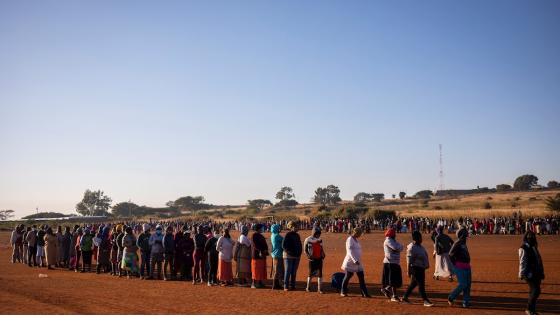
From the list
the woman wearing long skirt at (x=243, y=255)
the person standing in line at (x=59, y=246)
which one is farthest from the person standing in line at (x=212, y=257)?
the person standing in line at (x=59, y=246)

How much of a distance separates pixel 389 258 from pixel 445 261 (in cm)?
408

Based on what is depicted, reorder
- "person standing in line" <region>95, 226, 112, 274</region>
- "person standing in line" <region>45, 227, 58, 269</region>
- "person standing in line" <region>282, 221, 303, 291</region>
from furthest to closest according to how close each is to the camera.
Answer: "person standing in line" <region>45, 227, 58, 269</region> → "person standing in line" <region>95, 226, 112, 274</region> → "person standing in line" <region>282, 221, 303, 291</region>

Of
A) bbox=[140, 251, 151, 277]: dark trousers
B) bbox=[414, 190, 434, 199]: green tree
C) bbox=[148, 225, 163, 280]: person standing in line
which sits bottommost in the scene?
bbox=[140, 251, 151, 277]: dark trousers

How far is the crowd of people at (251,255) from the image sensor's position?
10.9 m

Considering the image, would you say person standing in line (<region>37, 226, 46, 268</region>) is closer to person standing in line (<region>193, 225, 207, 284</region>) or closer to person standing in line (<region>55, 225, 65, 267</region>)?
person standing in line (<region>55, 225, 65, 267</region>)

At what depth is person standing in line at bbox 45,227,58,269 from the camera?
20.2m

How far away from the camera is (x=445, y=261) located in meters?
→ 14.9

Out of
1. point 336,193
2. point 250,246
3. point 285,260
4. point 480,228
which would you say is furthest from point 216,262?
point 336,193

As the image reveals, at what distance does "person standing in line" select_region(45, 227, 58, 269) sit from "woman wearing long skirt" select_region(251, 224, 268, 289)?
1010cm

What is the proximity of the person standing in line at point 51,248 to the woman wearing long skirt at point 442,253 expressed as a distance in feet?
48.1

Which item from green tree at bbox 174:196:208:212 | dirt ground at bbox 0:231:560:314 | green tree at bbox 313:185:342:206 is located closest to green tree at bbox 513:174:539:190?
green tree at bbox 313:185:342:206

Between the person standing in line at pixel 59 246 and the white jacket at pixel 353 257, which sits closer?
the white jacket at pixel 353 257

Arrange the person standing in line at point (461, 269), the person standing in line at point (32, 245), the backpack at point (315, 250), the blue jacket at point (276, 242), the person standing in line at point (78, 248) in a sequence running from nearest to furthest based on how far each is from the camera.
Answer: the person standing in line at point (461, 269), the backpack at point (315, 250), the blue jacket at point (276, 242), the person standing in line at point (78, 248), the person standing in line at point (32, 245)

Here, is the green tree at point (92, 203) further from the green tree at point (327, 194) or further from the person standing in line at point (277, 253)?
the person standing in line at point (277, 253)
